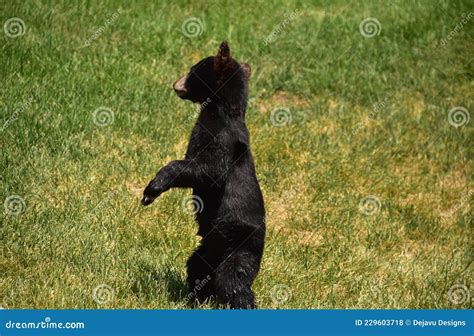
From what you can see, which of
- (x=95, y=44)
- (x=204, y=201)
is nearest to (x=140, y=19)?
(x=95, y=44)

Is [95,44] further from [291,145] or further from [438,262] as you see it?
[438,262]

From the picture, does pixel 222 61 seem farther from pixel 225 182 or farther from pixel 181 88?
pixel 225 182

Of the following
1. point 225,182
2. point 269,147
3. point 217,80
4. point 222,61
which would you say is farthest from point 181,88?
point 269,147

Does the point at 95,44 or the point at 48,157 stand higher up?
the point at 95,44

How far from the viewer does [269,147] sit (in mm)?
9914

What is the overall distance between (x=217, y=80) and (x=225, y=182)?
2.41ft

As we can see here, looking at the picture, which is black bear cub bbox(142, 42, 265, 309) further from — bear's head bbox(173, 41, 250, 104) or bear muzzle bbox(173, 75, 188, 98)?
bear muzzle bbox(173, 75, 188, 98)

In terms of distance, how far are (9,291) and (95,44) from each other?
5.78 m

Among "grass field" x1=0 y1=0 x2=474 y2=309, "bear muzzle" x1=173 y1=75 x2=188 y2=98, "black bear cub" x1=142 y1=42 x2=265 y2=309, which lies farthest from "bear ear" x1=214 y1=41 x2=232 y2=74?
"grass field" x1=0 y1=0 x2=474 y2=309

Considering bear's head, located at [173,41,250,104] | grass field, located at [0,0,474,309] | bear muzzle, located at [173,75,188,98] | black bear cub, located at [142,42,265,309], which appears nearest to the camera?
black bear cub, located at [142,42,265,309]

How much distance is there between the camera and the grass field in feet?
23.6

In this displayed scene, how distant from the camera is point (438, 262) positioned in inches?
336

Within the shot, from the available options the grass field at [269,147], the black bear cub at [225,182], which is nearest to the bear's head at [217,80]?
the black bear cub at [225,182]

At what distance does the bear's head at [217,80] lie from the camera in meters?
6.22
